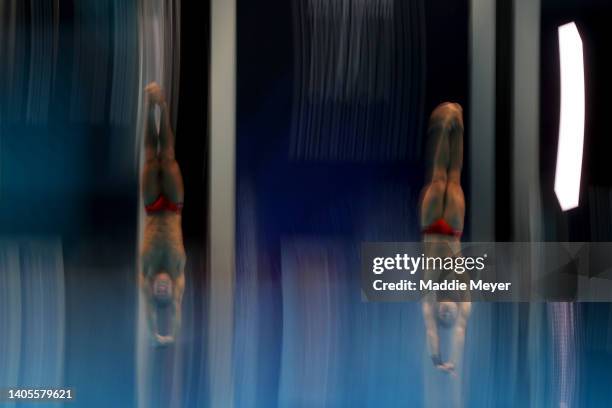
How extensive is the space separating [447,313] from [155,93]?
1254mm

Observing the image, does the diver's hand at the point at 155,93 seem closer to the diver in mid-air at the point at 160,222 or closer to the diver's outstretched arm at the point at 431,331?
the diver in mid-air at the point at 160,222

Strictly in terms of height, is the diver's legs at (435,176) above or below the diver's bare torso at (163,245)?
above

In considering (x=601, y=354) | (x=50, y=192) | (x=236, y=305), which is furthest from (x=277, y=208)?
(x=601, y=354)

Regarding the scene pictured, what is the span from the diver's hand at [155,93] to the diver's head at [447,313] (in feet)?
3.88

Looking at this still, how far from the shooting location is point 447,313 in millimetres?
2453

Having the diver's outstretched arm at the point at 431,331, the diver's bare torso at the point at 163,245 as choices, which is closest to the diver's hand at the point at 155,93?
the diver's bare torso at the point at 163,245

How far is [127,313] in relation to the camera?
2.44 metres

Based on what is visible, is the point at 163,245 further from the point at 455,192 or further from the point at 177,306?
the point at 455,192

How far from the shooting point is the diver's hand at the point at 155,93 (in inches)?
95.7

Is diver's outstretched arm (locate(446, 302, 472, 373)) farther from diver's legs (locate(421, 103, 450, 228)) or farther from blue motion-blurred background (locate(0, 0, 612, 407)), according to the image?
diver's legs (locate(421, 103, 450, 228))

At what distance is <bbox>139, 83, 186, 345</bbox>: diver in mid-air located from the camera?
95.9 inches

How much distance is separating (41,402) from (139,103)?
1.09 m

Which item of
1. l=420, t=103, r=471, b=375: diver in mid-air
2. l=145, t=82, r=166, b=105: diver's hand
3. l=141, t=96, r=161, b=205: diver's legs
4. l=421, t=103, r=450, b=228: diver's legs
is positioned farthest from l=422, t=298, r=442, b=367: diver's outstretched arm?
l=145, t=82, r=166, b=105: diver's hand

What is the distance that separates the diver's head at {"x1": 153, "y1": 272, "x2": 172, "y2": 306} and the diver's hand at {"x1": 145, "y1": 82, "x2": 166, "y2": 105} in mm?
592
